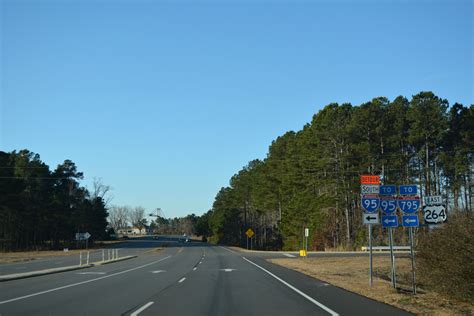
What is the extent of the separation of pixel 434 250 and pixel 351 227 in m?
51.3

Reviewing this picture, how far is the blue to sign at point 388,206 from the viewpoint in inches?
642

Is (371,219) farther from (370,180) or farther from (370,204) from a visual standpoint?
(370,180)

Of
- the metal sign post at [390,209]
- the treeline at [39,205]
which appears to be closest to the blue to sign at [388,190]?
the metal sign post at [390,209]

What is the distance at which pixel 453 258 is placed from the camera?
12.3m

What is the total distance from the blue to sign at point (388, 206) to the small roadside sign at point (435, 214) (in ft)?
3.95

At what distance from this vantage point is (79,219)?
293 feet

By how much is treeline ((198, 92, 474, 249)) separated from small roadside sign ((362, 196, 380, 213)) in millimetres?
28595

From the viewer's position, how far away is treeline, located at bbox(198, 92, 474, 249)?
5119cm

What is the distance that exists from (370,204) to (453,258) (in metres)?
4.73

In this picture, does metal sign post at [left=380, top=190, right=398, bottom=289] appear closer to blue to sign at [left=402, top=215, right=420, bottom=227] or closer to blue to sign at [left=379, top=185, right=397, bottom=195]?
blue to sign at [left=379, top=185, right=397, bottom=195]

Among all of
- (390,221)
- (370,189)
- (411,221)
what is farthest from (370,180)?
→ (411,221)

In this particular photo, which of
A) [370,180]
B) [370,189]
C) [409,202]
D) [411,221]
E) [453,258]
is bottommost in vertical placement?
[453,258]

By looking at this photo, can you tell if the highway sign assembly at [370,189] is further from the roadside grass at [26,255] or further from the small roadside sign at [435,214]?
the roadside grass at [26,255]

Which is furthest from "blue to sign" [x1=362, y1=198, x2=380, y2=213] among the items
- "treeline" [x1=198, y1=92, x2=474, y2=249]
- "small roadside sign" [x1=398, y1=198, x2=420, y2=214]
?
"treeline" [x1=198, y1=92, x2=474, y2=249]
